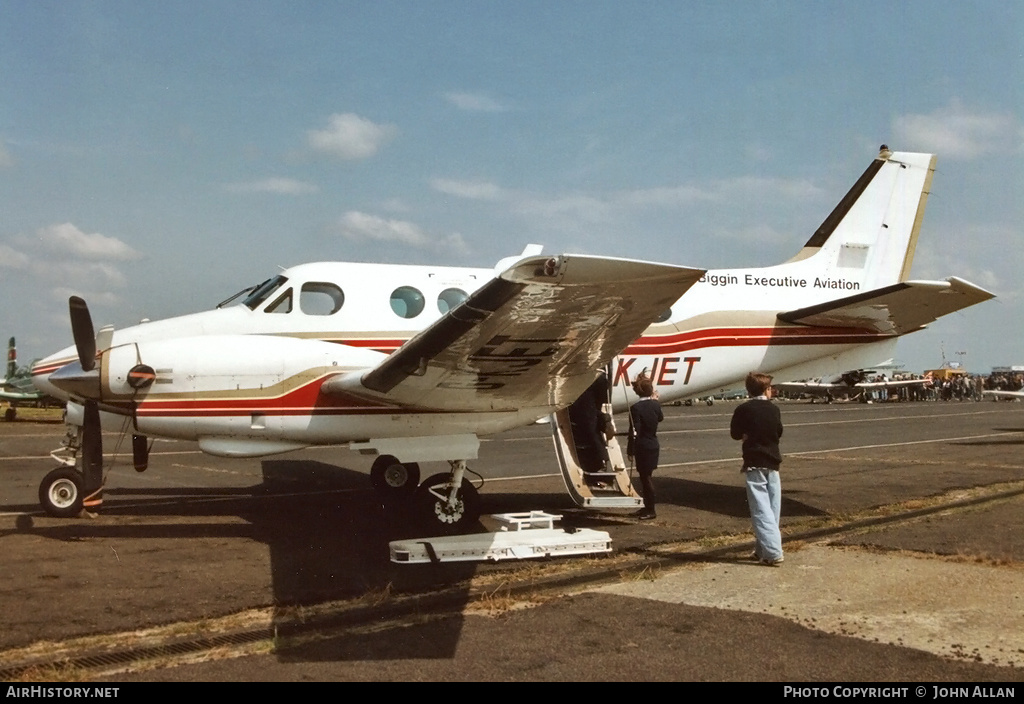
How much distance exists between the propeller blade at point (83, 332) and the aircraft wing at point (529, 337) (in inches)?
100.0

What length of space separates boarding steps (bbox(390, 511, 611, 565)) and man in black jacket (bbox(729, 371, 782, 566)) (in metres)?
1.48

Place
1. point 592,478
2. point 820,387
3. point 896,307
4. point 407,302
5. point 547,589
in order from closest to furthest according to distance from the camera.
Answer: point 547,589
point 896,307
point 407,302
point 592,478
point 820,387

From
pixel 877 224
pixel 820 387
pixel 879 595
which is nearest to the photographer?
pixel 879 595

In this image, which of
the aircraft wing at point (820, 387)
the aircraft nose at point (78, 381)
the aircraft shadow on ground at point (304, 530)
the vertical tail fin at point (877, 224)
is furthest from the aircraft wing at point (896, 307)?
the aircraft wing at point (820, 387)

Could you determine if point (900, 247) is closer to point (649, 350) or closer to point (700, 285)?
point (700, 285)

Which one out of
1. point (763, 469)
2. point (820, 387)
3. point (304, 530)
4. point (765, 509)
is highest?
point (820, 387)

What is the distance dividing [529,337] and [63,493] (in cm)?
635

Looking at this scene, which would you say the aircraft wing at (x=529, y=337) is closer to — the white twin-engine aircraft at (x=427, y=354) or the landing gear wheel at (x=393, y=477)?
the white twin-engine aircraft at (x=427, y=354)

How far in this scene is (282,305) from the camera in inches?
376

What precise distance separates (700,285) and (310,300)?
18.4 feet

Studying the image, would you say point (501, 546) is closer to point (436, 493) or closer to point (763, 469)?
point (436, 493)

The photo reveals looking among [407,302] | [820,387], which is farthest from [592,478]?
[820,387]

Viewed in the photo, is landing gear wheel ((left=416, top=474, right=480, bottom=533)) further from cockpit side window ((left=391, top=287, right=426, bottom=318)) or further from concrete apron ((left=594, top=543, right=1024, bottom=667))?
concrete apron ((left=594, top=543, right=1024, bottom=667))

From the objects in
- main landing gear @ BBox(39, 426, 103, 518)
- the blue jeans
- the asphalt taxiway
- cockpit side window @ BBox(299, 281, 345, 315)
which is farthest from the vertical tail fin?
main landing gear @ BBox(39, 426, 103, 518)
